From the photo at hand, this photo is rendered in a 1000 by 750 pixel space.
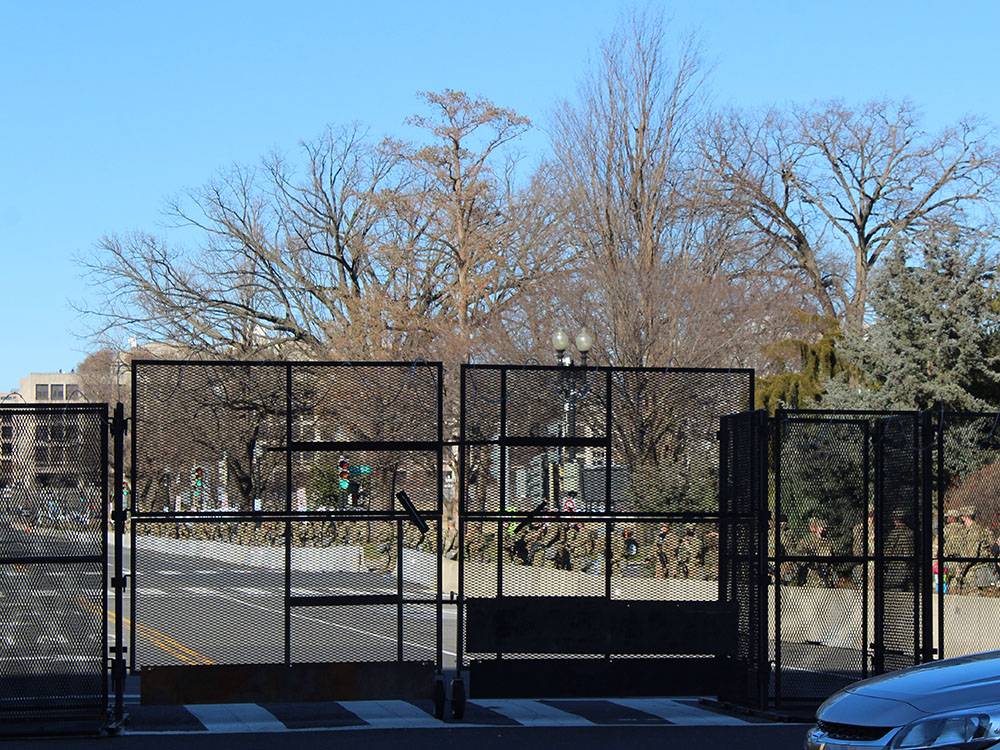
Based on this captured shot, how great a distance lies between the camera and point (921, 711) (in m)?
6.27

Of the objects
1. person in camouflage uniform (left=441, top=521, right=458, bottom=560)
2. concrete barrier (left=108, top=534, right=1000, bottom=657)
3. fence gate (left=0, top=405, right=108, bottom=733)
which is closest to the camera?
fence gate (left=0, top=405, right=108, bottom=733)

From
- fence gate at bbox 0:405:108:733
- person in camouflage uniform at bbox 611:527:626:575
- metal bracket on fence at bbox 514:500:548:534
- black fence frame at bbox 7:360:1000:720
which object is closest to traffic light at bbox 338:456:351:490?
black fence frame at bbox 7:360:1000:720

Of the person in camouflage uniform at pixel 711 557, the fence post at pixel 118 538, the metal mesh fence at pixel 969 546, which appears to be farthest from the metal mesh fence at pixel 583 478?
the fence post at pixel 118 538

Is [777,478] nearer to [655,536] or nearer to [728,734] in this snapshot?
[655,536]

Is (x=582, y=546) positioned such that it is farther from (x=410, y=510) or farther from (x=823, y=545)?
(x=823, y=545)

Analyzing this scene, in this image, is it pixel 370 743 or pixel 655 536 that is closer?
pixel 370 743

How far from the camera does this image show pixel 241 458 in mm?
11352

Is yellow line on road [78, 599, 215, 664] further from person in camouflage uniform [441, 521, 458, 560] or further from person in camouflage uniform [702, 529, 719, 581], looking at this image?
person in camouflage uniform [702, 529, 719, 581]

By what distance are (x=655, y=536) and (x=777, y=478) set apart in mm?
1659

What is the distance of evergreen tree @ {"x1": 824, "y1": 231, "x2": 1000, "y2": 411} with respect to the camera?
24172 millimetres

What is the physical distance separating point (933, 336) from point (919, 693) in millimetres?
19443

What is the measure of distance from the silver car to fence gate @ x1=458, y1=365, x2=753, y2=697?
15.4 ft

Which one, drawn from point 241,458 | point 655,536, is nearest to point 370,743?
point 241,458

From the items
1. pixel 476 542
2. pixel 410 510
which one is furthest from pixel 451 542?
pixel 410 510
